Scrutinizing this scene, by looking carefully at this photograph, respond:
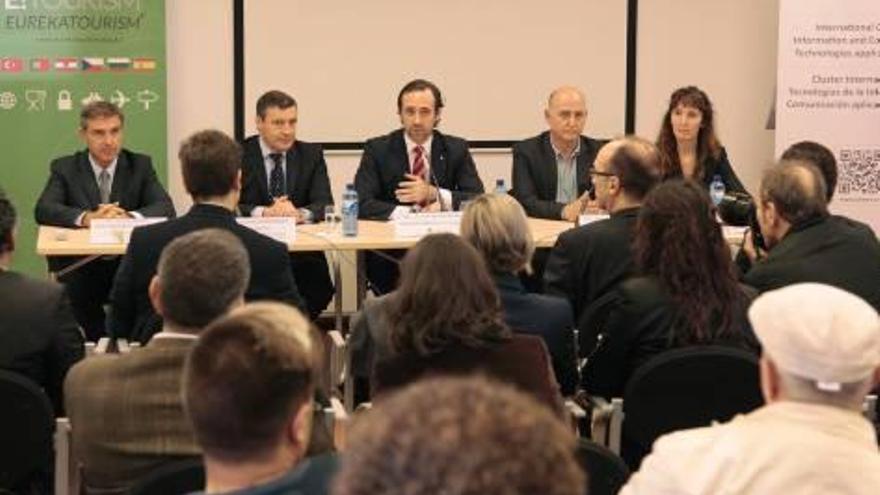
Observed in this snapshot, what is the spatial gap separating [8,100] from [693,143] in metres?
3.49

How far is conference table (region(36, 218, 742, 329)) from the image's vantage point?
4.99 m

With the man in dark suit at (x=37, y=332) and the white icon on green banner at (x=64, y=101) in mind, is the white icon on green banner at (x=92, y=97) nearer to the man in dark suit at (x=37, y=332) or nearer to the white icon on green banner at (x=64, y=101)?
the white icon on green banner at (x=64, y=101)

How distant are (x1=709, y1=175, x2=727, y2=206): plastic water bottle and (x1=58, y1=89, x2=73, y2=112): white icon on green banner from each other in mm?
3300

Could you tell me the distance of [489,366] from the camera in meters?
2.89

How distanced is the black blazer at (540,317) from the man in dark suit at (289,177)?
258 centimetres

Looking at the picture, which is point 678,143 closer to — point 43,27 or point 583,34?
point 583,34

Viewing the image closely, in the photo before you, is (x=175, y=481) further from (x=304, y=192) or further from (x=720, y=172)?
(x=720, y=172)

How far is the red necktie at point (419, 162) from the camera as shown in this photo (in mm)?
6164

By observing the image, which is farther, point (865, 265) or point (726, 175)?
point (726, 175)

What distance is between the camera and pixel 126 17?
659 cm

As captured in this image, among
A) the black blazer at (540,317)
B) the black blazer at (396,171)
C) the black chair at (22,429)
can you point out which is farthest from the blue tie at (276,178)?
the black chair at (22,429)

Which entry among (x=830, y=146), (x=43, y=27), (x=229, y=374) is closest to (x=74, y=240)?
(x=43, y=27)

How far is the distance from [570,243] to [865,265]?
92cm

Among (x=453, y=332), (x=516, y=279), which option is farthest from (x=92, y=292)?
(x=453, y=332)
